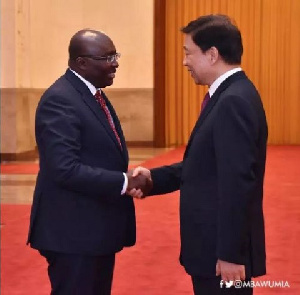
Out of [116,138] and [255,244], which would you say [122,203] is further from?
[255,244]

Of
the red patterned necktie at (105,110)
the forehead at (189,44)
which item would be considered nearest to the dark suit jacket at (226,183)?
the forehead at (189,44)

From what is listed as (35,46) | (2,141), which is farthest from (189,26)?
(35,46)

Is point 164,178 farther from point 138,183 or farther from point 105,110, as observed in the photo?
point 105,110

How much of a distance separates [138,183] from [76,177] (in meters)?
0.31

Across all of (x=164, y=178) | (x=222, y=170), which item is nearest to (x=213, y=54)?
(x=222, y=170)

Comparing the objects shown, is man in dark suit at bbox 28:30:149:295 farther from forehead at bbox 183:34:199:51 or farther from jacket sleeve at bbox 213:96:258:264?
jacket sleeve at bbox 213:96:258:264

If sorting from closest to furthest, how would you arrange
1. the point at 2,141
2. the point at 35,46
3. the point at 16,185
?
the point at 16,185 → the point at 2,141 → the point at 35,46

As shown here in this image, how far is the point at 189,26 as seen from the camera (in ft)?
7.93

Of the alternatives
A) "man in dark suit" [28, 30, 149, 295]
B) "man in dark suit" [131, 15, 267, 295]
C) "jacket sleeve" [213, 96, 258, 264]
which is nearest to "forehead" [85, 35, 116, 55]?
"man in dark suit" [28, 30, 149, 295]

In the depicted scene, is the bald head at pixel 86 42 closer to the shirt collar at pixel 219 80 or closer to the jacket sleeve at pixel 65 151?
the jacket sleeve at pixel 65 151

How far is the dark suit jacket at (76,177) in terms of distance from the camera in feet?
8.57

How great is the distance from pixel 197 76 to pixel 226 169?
392mm

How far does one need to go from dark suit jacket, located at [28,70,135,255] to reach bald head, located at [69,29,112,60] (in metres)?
0.10

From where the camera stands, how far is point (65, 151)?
2584 mm
